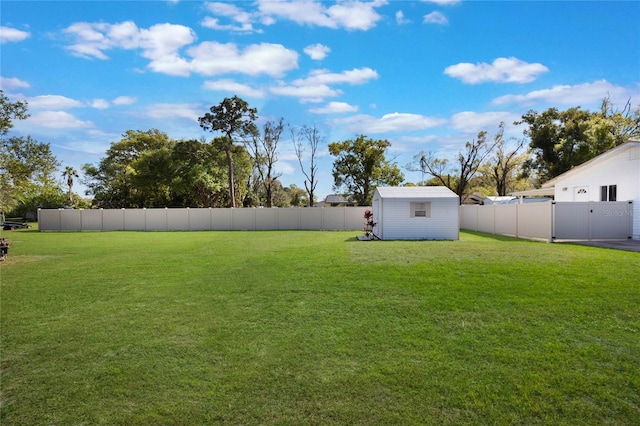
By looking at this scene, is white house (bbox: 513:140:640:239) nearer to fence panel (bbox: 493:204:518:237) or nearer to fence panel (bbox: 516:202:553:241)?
fence panel (bbox: 516:202:553:241)

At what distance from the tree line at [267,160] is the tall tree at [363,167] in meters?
0.09

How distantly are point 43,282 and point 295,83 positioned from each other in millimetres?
19814

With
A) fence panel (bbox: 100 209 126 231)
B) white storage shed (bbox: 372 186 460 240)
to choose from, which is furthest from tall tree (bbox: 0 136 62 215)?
white storage shed (bbox: 372 186 460 240)

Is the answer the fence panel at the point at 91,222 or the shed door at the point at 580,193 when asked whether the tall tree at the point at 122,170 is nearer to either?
the fence panel at the point at 91,222

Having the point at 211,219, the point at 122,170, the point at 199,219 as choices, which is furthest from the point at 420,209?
the point at 122,170

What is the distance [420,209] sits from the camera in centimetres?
1638

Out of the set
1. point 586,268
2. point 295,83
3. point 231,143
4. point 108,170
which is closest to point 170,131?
point 108,170

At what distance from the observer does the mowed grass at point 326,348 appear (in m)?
2.76

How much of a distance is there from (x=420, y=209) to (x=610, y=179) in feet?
27.5


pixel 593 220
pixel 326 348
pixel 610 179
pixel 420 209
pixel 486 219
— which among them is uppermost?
pixel 610 179

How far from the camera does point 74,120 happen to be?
1750cm

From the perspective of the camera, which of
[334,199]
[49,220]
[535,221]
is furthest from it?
[334,199]

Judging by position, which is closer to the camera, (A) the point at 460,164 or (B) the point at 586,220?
(B) the point at 586,220

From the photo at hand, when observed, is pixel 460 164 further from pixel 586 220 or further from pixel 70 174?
pixel 70 174
